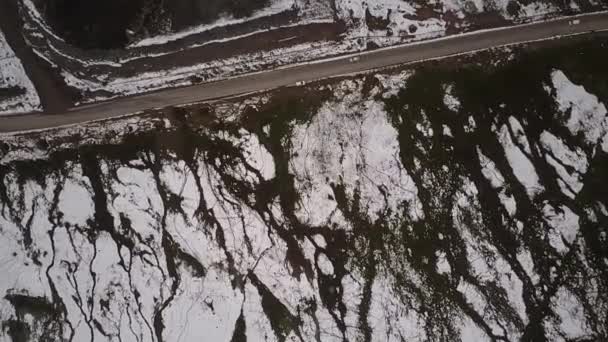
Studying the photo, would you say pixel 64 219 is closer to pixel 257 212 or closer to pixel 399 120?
pixel 257 212

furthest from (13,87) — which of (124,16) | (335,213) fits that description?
(335,213)

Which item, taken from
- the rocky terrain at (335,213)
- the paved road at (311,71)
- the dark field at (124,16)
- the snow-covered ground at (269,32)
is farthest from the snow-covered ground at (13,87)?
the dark field at (124,16)

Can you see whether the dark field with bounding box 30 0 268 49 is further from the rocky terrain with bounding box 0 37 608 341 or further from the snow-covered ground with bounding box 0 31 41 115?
the rocky terrain with bounding box 0 37 608 341

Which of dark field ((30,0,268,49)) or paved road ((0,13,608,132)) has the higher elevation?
dark field ((30,0,268,49))

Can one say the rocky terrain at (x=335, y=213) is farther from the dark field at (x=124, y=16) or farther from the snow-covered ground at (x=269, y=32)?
the dark field at (x=124, y=16)

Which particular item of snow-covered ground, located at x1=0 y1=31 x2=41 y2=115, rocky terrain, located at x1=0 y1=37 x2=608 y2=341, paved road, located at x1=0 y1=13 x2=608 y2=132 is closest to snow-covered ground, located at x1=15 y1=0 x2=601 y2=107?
paved road, located at x1=0 y1=13 x2=608 y2=132

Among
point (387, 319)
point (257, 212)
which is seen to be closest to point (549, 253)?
point (387, 319)
